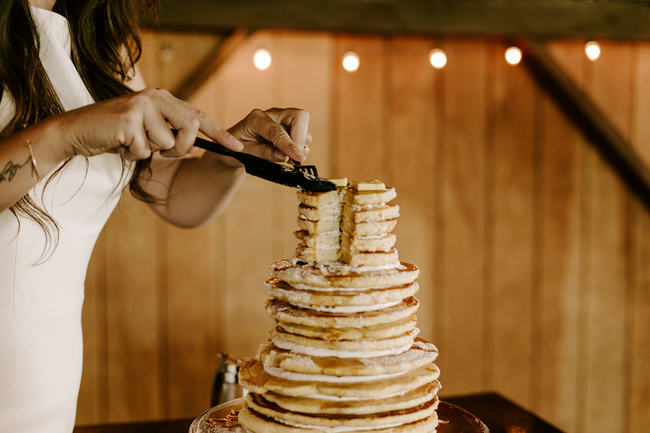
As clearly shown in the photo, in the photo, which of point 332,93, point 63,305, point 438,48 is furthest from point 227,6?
point 63,305

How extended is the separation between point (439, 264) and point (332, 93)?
918 millimetres

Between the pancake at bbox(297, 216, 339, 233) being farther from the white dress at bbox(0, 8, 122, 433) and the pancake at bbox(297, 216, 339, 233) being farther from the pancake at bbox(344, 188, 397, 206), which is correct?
the white dress at bbox(0, 8, 122, 433)

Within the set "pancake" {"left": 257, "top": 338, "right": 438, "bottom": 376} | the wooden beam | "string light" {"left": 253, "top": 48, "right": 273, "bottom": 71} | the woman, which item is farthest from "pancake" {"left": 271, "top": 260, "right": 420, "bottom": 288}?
"string light" {"left": 253, "top": 48, "right": 273, "bottom": 71}

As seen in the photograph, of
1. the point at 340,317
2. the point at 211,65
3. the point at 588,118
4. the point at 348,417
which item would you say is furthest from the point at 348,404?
the point at 588,118

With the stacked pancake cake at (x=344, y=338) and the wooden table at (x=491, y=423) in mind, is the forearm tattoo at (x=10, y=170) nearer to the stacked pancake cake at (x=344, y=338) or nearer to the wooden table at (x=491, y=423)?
the stacked pancake cake at (x=344, y=338)

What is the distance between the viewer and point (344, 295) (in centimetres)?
90

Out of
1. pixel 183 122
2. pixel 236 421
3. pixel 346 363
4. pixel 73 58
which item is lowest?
pixel 236 421

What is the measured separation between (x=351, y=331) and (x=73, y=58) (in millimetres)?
804

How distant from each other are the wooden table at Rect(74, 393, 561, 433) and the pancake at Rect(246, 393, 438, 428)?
0.46 metres

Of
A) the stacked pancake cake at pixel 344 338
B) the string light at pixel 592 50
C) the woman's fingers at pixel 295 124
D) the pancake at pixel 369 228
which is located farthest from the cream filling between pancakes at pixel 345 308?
the string light at pixel 592 50

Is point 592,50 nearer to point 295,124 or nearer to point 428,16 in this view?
point 428,16

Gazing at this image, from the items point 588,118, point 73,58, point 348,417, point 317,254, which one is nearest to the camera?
point 348,417

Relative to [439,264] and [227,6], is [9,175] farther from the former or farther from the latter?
[439,264]

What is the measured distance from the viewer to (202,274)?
2.78 meters
